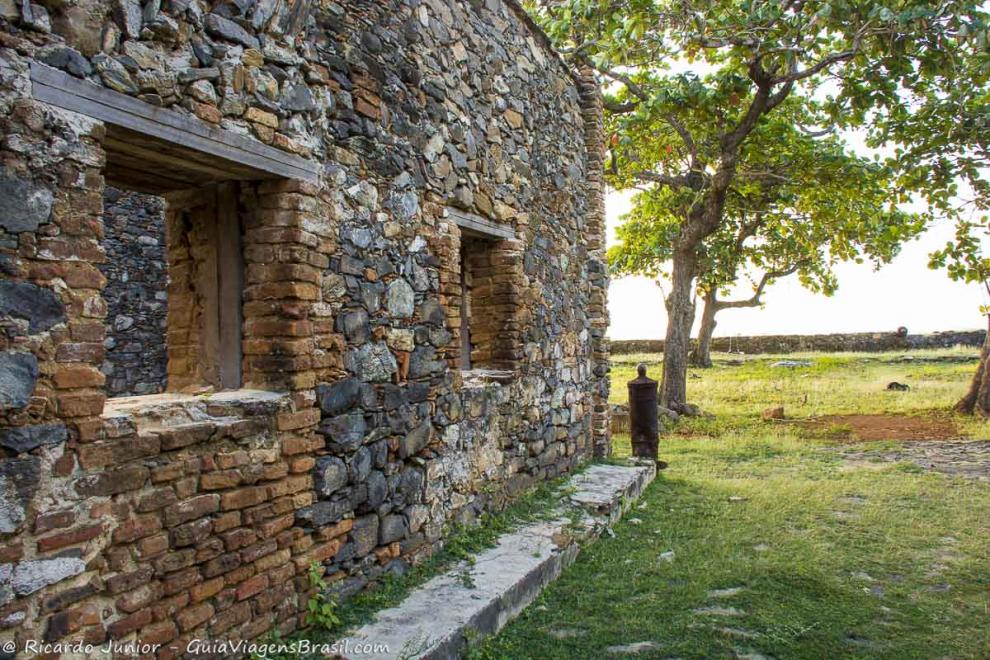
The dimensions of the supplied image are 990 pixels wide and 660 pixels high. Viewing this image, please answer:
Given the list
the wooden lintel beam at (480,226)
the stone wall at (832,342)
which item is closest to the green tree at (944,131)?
the wooden lintel beam at (480,226)

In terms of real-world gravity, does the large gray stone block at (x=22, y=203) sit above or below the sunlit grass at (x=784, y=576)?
above

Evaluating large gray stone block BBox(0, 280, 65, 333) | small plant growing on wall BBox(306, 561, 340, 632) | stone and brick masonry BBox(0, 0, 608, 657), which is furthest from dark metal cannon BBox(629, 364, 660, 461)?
large gray stone block BBox(0, 280, 65, 333)

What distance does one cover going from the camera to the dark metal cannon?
26.0 feet

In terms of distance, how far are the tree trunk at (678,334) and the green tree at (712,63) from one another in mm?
20

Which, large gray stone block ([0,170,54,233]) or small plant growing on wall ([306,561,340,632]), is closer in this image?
large gray stone block ([0,170,54,233])

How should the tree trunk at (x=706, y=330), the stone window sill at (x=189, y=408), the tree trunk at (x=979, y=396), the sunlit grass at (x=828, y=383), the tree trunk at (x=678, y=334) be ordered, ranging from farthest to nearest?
the tree trunk at (x=706, y=330)
the sunlit grass at (x=828, y=383)
the tree trunk at (x=678, y=334)
the tree trunk at (x=979, y=396)
the stone window sill at (x=189, y=408)

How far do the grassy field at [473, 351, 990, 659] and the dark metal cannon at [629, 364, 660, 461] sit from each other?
0.36 metres

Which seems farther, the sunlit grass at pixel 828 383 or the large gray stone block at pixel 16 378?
the sunlit grass at pixel 828 383

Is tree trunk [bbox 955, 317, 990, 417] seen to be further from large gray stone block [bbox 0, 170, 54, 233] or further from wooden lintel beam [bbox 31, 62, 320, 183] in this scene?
large gray stone block [bbox 0, 170, 54, 233]

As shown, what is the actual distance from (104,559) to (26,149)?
1.39m

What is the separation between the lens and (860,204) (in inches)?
471

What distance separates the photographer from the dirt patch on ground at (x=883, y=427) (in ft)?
34.8

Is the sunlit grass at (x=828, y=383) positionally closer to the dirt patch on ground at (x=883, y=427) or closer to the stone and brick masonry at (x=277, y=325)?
the dirt patch on ground at (x=883, y=427)

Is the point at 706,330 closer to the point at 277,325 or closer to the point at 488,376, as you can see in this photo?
the point at 488,376
